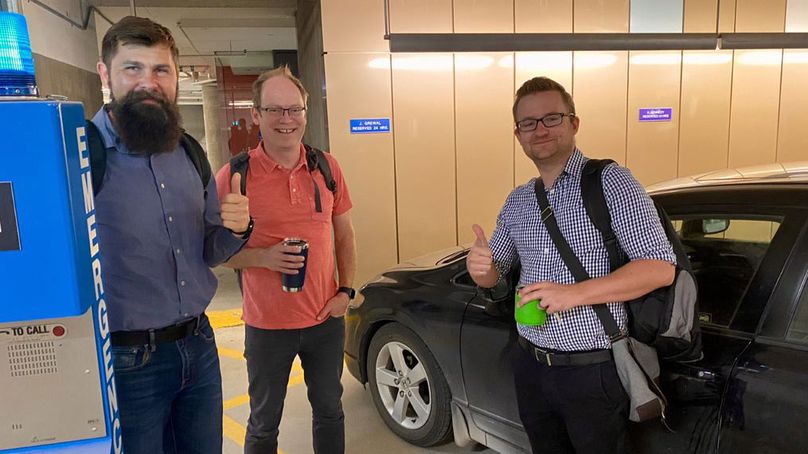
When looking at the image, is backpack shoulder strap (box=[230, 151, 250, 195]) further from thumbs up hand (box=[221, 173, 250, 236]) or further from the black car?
the black car

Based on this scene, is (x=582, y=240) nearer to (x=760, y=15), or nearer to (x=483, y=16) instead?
(x=483, y=16)

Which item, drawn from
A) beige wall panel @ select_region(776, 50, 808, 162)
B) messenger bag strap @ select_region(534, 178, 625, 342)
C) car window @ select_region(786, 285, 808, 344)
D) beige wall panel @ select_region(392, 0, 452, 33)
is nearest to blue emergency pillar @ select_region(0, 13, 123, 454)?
messenger bag strap @ select_region(534, 178, 625, 342)

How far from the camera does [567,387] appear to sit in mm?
1736

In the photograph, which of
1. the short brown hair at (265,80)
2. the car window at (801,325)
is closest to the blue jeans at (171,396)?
the short brown hair at (265,80)

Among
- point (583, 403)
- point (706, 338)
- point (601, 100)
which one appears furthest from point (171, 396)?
point (601, 100)

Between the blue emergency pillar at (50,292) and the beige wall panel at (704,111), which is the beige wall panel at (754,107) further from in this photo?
the blue emergency pillar at (50,292)

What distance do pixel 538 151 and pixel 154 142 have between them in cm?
118

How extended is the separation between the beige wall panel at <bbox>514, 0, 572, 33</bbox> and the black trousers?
5.39 metres

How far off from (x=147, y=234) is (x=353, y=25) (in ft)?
16.1

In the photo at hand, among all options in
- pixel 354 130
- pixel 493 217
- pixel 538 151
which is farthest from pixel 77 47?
pixel 538 151

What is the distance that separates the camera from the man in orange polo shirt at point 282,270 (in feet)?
7.07

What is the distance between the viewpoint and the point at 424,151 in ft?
20.7

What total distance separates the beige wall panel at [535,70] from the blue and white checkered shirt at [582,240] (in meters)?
4.73

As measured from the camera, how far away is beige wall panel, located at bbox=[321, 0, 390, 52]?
19.2ft
